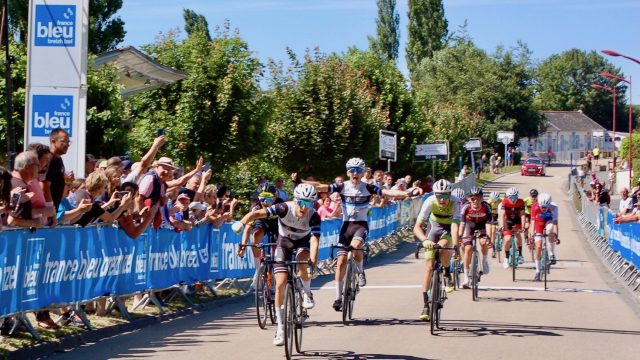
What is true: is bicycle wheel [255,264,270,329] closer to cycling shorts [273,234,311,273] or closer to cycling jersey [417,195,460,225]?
cycling shorts [273,234,311,273]

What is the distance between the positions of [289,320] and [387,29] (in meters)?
101

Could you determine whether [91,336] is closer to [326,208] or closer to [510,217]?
[510,217]

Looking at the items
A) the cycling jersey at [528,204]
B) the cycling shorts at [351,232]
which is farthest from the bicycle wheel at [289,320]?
the cycling jersey at [528,204]

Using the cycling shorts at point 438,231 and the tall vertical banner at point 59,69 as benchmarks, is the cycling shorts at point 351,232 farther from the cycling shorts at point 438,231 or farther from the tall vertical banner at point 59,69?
the tall vertical banner at point 59,69

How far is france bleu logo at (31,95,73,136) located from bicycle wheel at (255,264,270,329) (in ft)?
9.90

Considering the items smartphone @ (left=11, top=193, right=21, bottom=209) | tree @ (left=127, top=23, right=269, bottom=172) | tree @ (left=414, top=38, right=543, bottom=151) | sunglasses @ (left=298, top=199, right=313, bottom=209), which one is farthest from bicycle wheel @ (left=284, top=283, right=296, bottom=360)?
tree @ (left=414, top=38, right=543, bottom=151)

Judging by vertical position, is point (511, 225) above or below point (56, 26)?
below

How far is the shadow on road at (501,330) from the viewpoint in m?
14.2

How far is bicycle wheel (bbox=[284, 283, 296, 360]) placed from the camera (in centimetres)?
1121

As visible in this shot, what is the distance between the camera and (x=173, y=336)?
13.7 meters

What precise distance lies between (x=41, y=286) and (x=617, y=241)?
1917 centimetres

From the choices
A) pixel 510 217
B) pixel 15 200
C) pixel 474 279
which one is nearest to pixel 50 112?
pixel 15 200

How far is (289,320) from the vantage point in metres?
11.5

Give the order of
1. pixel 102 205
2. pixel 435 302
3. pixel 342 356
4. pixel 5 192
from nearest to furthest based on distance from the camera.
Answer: pixel 5 192, pixel 342 356, pixel 435 302, pixel 102 205
